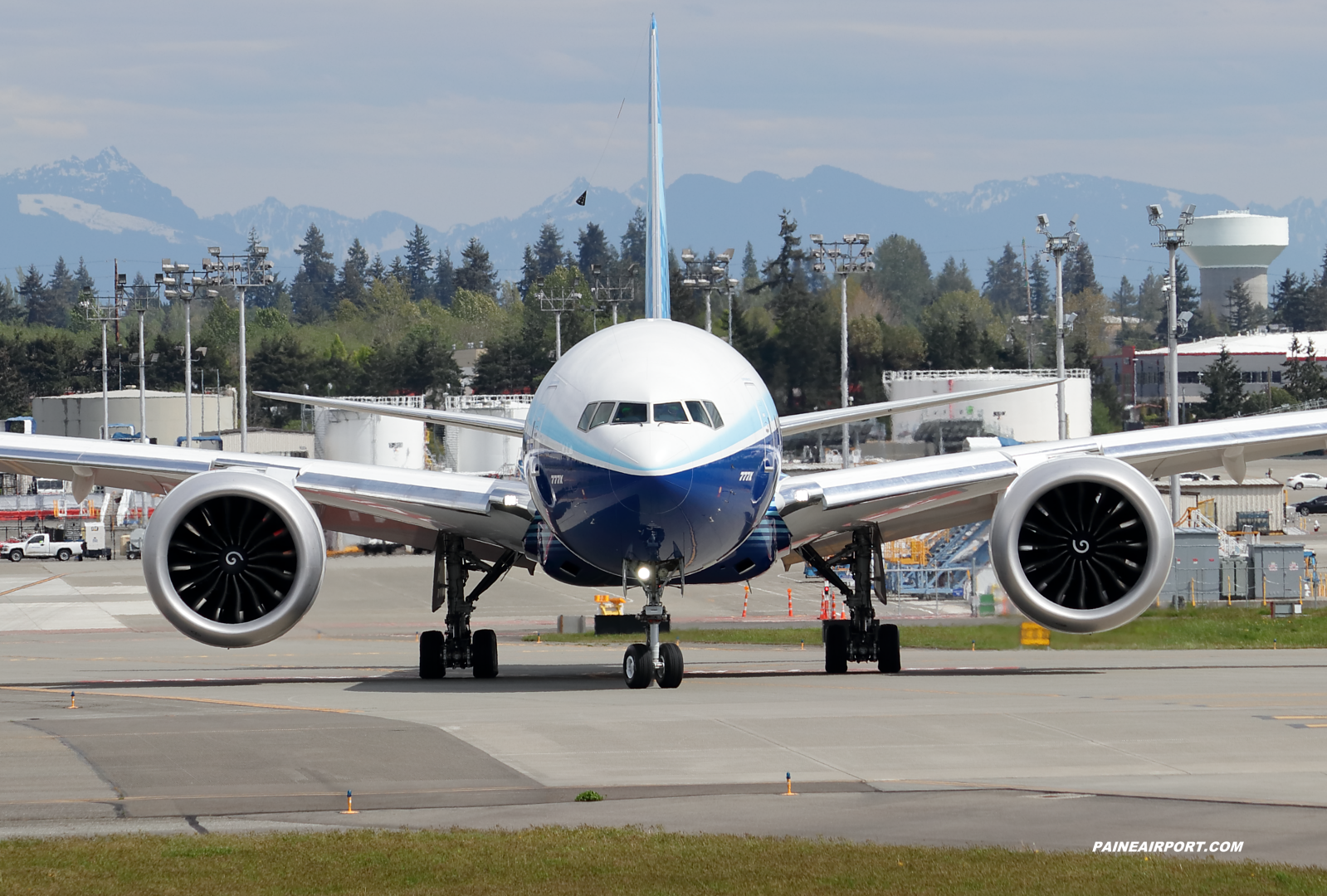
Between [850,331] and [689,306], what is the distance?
21.9 metres

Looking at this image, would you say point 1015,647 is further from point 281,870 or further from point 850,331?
point 850,331

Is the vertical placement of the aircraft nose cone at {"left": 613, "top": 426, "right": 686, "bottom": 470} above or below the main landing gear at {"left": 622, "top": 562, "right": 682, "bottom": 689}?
above

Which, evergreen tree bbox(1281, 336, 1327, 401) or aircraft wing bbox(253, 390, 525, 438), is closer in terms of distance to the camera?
aircraft wing bbox(253, 390, 525, 438)

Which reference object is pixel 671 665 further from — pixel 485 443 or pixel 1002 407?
pixel 1002 407

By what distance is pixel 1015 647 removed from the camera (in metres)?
35.1

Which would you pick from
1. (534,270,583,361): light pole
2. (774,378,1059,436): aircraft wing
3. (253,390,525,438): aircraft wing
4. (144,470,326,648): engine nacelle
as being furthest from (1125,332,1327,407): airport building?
(144,470,326,648): engine nacelle

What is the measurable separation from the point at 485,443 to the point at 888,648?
274ft

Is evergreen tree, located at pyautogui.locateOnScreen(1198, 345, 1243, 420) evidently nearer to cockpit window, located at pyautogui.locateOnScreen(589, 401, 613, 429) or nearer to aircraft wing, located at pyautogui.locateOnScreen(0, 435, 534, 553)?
aircraft wing, located at pyautogui.locateOnScreen(0, 435, 534, 553)

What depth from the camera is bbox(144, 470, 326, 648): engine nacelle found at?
74.1 feet

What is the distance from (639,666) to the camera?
23.2m

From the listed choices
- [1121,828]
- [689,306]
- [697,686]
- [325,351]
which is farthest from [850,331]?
[1121,828]

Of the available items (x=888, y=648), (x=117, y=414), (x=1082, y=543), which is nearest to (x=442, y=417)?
(x=888, y=648)

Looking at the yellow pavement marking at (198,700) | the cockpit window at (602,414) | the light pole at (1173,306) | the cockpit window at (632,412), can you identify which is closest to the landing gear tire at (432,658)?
the yellow pavement marking at (198,700)

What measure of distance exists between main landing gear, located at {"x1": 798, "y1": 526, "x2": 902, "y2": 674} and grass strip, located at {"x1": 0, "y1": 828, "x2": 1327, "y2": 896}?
1407 cm
